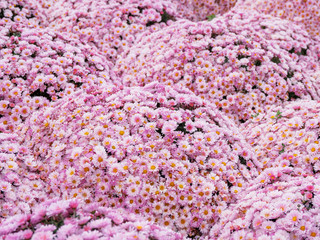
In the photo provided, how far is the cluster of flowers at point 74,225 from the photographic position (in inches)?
86.2

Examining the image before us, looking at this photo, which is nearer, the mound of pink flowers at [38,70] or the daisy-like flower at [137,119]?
the daisy-like flower at [137,119]

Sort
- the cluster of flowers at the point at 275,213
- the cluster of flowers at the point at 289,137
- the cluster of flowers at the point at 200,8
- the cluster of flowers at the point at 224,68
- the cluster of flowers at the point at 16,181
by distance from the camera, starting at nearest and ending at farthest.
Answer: the cluster of flowers at the point at 275,213 < the cluster of flowers at the point at 16,181 < the cluster of flowers at the point at 289,137 < the cluster of flowers at the point at 224,68 < the cluster of flowers at the point at 200,8

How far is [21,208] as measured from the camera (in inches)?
123

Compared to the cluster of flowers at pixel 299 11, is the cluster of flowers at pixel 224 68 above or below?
below

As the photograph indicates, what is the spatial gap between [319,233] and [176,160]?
1.35m

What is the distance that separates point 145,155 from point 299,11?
18.6 feet

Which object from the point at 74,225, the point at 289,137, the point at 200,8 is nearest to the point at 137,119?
the point at 74,225

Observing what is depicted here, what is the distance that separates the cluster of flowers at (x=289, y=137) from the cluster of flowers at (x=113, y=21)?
2.94 metres

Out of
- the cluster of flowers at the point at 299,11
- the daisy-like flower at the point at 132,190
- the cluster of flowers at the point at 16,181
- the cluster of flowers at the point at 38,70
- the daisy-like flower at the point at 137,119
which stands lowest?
the cluster of flowers at the point at 16,181

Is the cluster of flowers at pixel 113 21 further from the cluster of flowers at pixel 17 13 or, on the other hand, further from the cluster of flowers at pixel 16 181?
the cluster of flowers at pixel 16 181

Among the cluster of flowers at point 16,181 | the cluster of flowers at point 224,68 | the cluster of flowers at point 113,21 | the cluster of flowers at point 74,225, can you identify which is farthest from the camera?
the cluster of flowers at point 113,21

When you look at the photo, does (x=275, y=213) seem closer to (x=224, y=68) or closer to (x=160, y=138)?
(x=160, y=138)

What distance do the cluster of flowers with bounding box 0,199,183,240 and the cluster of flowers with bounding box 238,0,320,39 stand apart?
6.18 m

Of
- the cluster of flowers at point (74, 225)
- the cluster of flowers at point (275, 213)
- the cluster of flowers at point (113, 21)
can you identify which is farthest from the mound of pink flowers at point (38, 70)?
the cluster of flowers at point (275, 213)
